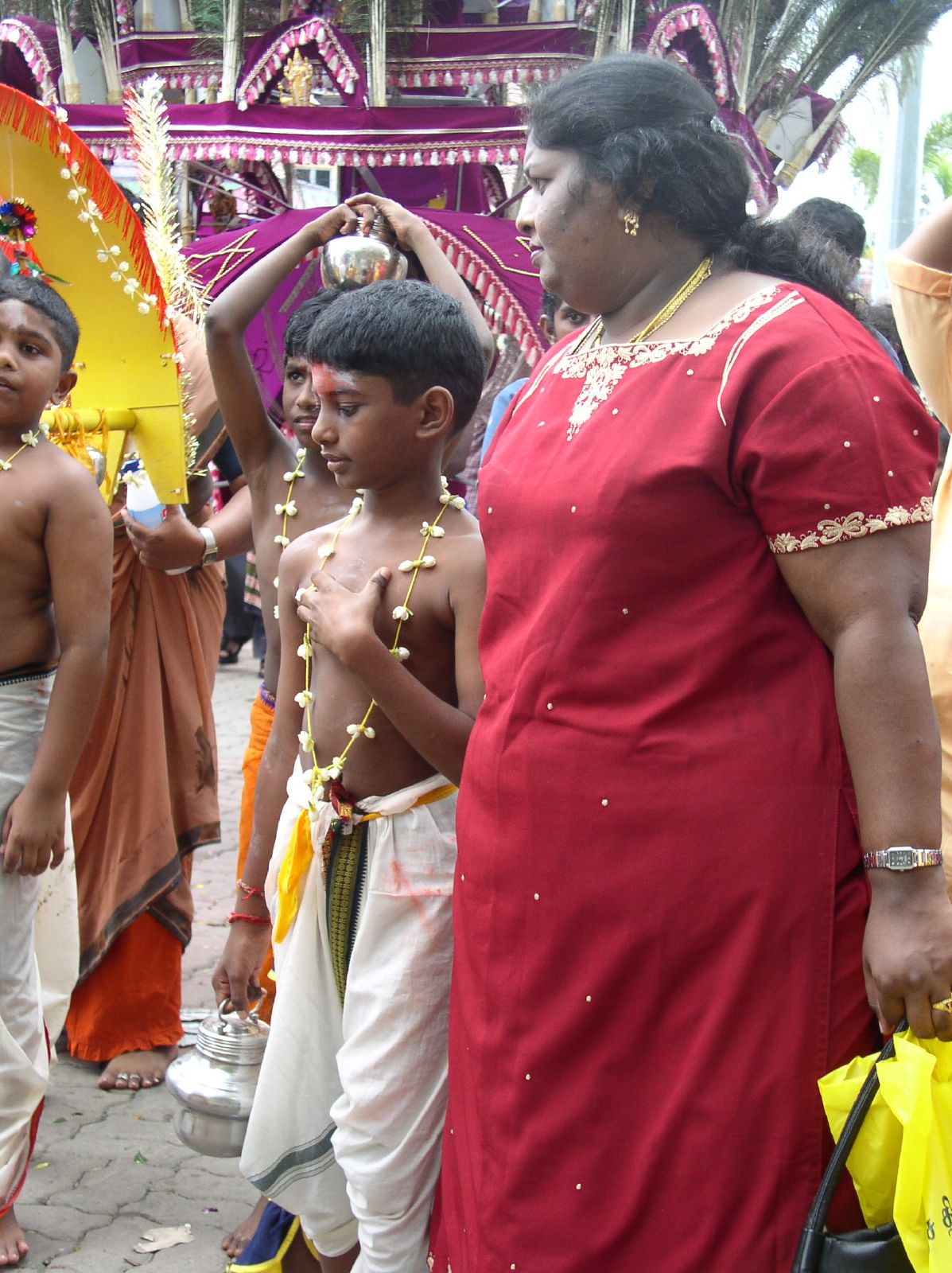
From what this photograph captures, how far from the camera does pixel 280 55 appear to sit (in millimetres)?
5391

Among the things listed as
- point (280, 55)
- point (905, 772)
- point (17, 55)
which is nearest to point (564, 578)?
point (905, 772)

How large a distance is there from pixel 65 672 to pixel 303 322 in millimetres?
902

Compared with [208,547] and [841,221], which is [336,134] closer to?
[208,547]

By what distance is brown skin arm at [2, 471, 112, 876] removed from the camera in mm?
2686

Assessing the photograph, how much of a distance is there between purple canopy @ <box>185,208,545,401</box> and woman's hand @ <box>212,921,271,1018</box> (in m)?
2.87

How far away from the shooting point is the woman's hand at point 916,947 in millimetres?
1529

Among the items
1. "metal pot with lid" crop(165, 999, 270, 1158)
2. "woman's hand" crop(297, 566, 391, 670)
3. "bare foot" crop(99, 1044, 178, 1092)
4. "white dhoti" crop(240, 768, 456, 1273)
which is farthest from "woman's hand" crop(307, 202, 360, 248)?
"bare foot" crop(99, 1044, 178, 1092)

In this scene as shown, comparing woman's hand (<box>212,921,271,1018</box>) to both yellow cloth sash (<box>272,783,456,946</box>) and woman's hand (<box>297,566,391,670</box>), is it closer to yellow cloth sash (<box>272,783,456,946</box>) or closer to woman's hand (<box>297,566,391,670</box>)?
yellow cloth sash (<box>272,783,456,946</box>)

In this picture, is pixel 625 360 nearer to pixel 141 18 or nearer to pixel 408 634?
pixel 408 634

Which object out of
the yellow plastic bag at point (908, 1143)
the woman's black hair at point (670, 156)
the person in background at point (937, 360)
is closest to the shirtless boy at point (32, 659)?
the woman's black hair at point (670, 156)

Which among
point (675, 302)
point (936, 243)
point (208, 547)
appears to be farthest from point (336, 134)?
point (675, 302)

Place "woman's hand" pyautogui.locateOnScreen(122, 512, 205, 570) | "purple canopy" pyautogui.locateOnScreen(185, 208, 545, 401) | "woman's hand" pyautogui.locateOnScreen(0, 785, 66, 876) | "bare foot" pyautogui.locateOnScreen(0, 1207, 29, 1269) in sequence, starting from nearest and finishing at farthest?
"woman's hand" pyautogui.locateOnScreen(0, 785, 66, 876) → "bare foot" pyautogui.locateOnScreen(0, 1207, 29, 1269) → "woman's hand" pyautogui.locateOnScreen(122, 512, 205, 570) → "purple canopy" pyautogui.locateOnScreen(185, 208, 545, 401)

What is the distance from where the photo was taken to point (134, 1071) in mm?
3672

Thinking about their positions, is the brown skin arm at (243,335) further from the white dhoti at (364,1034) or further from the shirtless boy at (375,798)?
the white dhoti at (364,1034)
